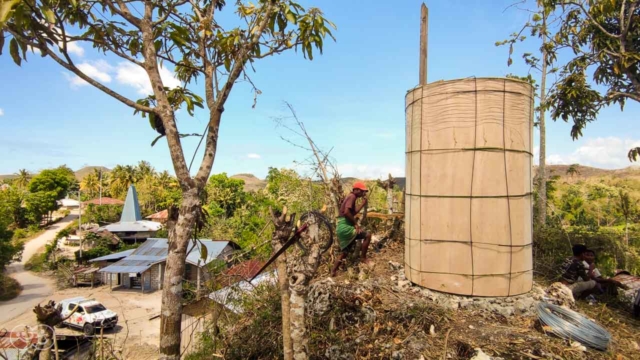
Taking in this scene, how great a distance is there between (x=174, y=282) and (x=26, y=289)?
30.0 metres

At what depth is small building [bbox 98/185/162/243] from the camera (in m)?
31.3

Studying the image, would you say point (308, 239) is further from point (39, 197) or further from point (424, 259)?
point (39, 197)

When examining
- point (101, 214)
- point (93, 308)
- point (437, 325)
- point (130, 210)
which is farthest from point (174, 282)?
point (101, 214)

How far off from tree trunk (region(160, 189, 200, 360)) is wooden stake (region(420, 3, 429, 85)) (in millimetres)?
4257

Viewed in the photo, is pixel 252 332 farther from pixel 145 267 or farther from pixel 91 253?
pixel 91 253

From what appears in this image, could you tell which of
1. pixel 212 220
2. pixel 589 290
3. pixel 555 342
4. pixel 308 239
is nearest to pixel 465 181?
pixel 555 342

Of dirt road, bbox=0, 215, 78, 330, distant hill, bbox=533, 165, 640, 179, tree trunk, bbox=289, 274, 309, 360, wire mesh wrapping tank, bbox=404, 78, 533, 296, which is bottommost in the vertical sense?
dirt road, bbox=0, 215, 78, 330

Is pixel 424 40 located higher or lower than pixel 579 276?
higher

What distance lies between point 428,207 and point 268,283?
2.38 m

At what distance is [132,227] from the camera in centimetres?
3136

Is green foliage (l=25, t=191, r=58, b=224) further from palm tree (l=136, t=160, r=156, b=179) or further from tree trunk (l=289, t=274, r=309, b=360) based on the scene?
tree trunk (l=289, t=274, r=309, b=360)

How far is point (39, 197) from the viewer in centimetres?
4103

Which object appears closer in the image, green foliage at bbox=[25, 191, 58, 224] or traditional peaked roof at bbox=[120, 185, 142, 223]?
traditional peaked roof at bbox=[120, 185, 142, 223]

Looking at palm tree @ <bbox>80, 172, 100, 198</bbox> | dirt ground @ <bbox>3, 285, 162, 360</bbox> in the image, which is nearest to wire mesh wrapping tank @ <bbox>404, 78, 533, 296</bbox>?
dirt ground @ <bbox>3, 285, 162, 360</bbox>
